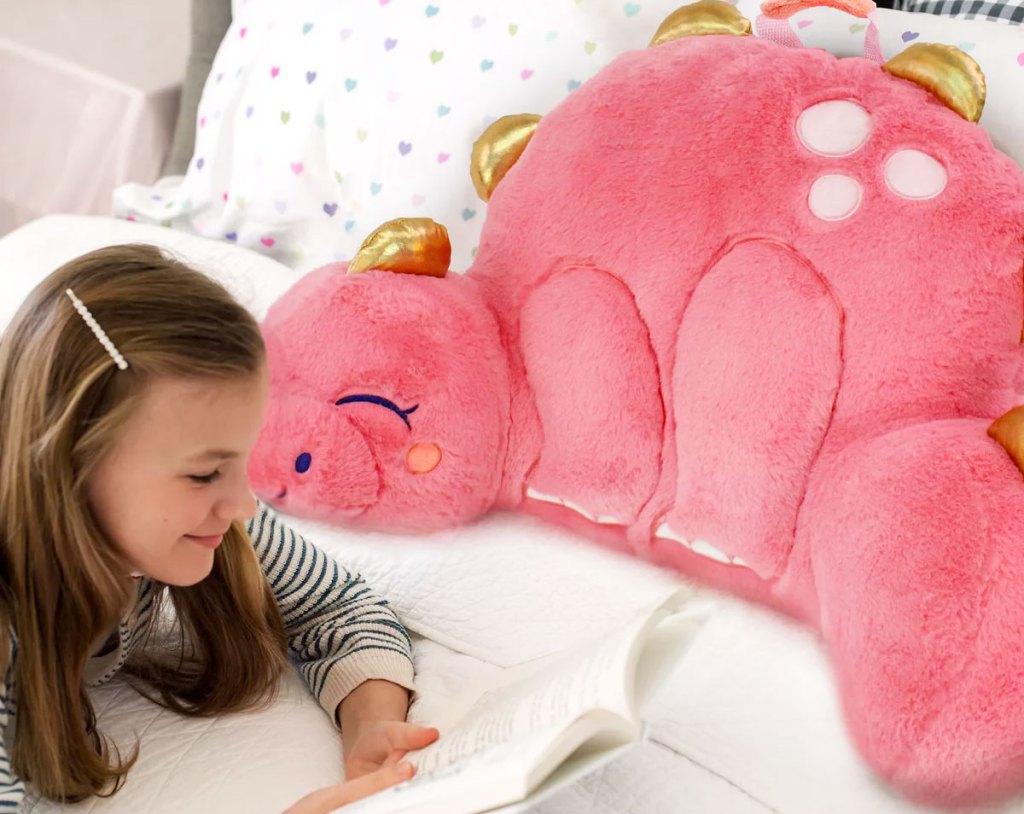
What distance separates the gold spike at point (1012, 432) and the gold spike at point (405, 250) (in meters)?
0.51

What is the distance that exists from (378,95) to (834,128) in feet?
1.82

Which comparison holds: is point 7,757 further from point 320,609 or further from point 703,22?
point 703,22

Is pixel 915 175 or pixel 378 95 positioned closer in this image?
pixel 915 175

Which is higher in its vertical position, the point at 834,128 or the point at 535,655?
the point at 834,128

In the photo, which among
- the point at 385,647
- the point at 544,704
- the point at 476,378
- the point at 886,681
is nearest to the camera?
the point at 544,704

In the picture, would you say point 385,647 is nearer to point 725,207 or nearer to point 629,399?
point 629,399

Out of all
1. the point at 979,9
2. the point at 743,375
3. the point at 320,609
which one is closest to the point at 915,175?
the point at 743,375

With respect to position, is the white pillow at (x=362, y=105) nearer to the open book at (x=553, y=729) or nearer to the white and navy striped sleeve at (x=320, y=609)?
the white and navy striped sleeve at (x=320, y=609)

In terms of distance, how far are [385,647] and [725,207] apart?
43cm

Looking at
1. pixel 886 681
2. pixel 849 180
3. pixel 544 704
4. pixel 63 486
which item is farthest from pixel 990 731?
pixel 63 486

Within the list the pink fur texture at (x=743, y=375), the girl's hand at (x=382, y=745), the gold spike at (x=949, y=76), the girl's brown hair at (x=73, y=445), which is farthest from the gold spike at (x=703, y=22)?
the girl's hand at (x=382, y=745)

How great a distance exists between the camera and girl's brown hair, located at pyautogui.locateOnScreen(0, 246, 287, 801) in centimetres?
64

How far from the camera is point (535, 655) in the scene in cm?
86

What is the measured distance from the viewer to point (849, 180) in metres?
0.84
